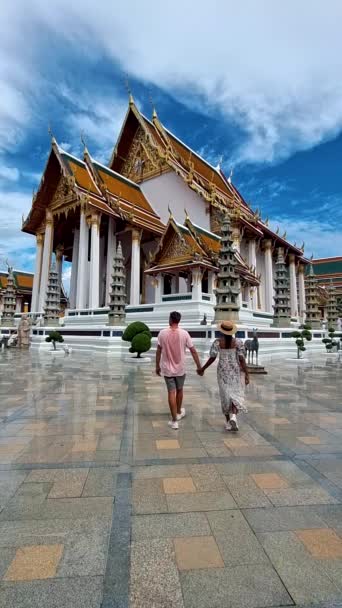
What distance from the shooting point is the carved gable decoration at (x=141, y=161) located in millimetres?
28516

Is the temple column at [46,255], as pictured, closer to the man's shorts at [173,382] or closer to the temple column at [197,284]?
the temple column at [197,284]

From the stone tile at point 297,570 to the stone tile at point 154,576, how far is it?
0.51 metres

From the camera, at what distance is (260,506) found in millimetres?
2293

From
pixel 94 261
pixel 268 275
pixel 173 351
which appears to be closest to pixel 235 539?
pixel 173 351

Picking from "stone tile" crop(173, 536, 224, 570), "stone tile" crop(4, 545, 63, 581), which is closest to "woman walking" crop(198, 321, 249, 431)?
"stone tile" crop(173, 536, 224, 570)

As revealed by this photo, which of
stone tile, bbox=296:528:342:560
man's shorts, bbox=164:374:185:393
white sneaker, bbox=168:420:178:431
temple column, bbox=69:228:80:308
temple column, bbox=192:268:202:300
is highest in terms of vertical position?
temple column, bbox=69:228:80:308

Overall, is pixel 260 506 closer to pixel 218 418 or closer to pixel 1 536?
pixel 1 536

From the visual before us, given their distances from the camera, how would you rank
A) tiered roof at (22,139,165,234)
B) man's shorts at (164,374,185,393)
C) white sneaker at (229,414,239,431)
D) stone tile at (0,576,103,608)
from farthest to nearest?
tiered roof at (22,139,165,234) → man's shorts at (164,374,185,393) → white sneaker at (229,414,239,431) → stone tile at (0,576,103,608)

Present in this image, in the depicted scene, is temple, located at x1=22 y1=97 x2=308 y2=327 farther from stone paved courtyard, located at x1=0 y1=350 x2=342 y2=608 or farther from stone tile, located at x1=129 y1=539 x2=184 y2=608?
stone tile, located at x1=129 y1=539 x2=184 y2=608

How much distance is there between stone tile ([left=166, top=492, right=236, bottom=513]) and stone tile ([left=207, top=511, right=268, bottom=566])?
8 cm

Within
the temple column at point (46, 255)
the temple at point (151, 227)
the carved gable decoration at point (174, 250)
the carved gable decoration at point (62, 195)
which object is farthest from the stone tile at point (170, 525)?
the temple column at point (46, 255)

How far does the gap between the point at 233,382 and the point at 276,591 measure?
2.60 metres

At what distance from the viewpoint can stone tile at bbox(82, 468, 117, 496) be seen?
2488 mm

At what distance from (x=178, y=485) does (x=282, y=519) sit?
799 millimetres
